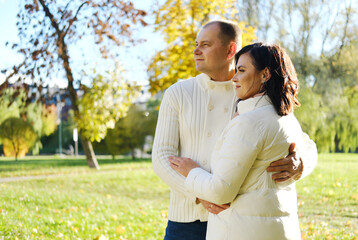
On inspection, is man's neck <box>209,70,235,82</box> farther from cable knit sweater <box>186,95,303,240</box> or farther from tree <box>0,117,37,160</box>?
tree <box>0,117,37,160</box>

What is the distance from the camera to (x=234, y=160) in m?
1.72

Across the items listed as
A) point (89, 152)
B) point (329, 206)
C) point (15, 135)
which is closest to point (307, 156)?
point (329, 206)

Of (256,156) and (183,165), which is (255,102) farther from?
(183,165)

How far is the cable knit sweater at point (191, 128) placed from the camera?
224cm

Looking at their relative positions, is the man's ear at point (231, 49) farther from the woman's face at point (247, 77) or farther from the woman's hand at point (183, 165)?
the woman's hand at point (183, 165)

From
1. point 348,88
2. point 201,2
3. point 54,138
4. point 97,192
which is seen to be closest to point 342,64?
point 348,88

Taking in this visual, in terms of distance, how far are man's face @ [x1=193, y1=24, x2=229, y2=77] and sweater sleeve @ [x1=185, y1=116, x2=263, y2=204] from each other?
0.64 metres

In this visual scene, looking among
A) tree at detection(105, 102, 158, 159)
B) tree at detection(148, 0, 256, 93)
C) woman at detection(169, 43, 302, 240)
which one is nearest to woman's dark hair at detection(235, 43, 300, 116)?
woman at detection(169, 43, 302, 240)

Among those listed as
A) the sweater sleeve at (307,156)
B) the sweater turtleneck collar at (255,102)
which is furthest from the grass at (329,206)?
the sweater turtleneck collar at (255,102)

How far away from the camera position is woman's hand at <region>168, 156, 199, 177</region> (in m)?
2.07

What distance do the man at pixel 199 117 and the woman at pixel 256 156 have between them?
0.34 metres

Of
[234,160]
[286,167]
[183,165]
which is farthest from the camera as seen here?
[183,165]

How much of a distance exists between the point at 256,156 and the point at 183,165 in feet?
1.53

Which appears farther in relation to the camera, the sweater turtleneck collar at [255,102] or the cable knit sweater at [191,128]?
the cable knit sweater at [191,128]
